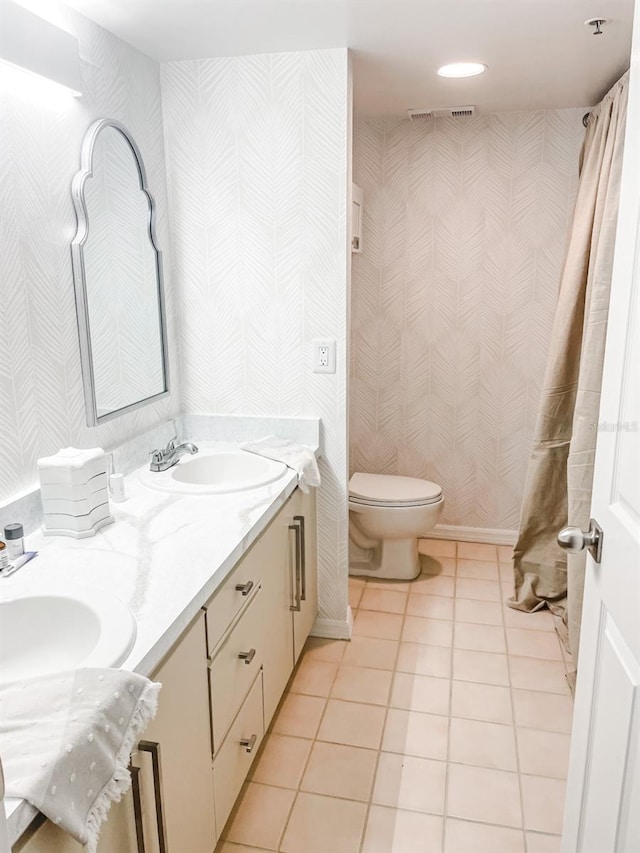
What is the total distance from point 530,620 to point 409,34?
227 cm

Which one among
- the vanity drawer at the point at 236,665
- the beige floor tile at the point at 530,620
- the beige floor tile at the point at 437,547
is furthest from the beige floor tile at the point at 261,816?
the beige floor tile at the point at 437,547

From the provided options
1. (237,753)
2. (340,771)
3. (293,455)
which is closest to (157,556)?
(237,753)

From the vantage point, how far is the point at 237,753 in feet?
5.50

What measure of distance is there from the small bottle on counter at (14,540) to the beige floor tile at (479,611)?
190 cm

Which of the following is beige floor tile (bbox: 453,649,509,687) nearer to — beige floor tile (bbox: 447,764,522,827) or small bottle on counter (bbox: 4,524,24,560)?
beige floor tile (bbox: 447,764,522,827)

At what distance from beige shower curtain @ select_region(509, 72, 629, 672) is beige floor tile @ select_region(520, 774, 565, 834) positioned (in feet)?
1.80

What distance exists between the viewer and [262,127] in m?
2.31

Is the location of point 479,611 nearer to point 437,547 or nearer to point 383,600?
point 383,600

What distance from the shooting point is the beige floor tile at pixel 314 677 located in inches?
91.9

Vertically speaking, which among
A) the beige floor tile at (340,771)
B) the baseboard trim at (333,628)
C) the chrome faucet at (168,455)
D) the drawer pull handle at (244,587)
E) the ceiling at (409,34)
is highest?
the ceiling at (409,34)

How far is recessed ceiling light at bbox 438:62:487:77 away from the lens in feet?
7.75

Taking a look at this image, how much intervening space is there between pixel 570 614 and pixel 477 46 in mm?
1968

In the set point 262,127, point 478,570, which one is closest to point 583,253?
point 262,127

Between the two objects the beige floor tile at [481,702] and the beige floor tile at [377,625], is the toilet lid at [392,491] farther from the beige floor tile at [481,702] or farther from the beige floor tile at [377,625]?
the beige floor tile at [481,702]
